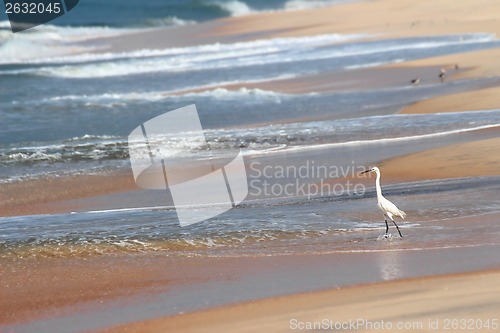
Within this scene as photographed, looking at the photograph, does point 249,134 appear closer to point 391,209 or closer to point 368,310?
point 391,209

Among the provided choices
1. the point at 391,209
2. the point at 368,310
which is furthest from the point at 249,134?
the point at 368,310

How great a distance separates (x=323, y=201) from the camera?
7797 millimetres

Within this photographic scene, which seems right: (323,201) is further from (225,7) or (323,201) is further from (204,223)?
(225,7)

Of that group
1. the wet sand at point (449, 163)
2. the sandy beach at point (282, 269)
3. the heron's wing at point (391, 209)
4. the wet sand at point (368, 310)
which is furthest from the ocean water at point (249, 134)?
the wet sand at point (368, 310)

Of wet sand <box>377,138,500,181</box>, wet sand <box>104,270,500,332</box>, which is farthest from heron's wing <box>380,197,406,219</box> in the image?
wet sand <box>377,138,500,181</box>

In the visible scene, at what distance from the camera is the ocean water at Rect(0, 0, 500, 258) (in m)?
6.56

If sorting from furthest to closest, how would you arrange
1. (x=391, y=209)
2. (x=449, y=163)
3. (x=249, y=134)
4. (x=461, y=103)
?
(x=461, y=103) < (x=249, y=134) < (x=449, y=163) < (x=391, y=209)

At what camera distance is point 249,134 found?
12672 millimetres

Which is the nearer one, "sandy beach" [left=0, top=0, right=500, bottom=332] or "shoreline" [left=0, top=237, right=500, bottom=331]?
"sandy beach" [left=0, top=0, right=500, bottom=332]

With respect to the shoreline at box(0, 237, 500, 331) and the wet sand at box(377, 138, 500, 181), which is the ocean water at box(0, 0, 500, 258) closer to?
the shoreline at box(0, 237, 500, 331)

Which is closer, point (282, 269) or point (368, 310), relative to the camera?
point (368, 310)

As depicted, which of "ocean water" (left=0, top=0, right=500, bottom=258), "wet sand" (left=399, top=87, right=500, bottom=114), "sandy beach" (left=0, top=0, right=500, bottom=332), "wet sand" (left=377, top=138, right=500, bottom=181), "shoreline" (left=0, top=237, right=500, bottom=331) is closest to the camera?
"sandy beach" (left=0, top=0, right=500, bottom=332)

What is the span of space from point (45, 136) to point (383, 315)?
1119 centimetres

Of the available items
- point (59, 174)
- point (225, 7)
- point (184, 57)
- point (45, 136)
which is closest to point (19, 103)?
point (45, 136)
